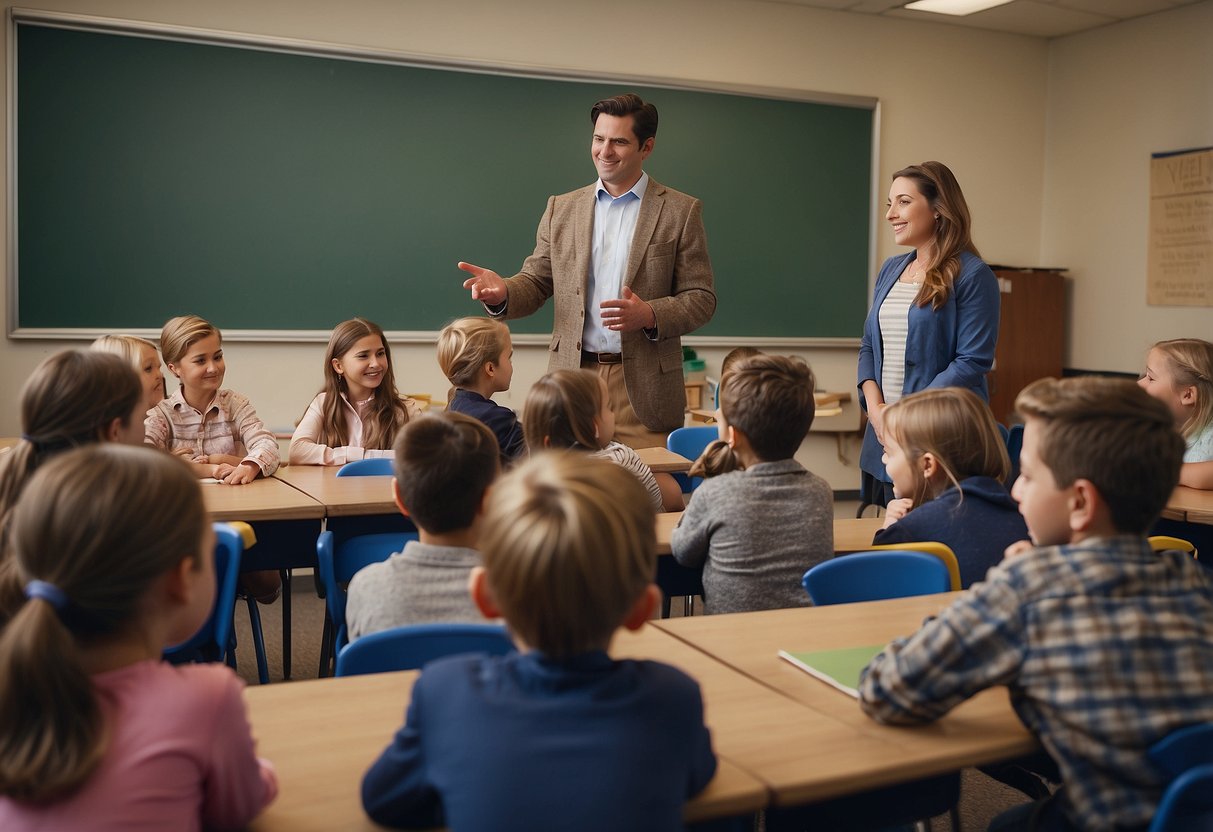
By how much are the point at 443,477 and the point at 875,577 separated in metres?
0.86

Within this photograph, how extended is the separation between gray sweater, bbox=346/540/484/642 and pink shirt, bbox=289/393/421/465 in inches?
76.3

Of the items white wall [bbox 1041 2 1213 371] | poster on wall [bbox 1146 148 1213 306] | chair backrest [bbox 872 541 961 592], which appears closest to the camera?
chair backrest [bbox 872 541 961 592]

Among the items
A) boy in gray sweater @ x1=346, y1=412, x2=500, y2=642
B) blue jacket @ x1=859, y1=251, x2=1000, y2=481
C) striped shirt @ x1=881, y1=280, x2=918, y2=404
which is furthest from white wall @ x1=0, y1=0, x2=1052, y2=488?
boy in gray sweater @ x1=346, y1=412, x2=500, y2=642

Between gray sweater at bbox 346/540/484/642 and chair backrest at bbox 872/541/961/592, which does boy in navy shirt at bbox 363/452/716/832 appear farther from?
chair backrest at bbox 872/541/961/592

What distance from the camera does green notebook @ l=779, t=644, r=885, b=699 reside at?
1.55 metres

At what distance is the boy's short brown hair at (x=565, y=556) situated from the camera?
3.63 ft

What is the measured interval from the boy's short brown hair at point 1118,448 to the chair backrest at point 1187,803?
0.31 metres

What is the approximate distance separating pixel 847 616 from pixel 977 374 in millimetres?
1847

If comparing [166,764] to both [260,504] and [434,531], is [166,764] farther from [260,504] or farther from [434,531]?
[260,504]

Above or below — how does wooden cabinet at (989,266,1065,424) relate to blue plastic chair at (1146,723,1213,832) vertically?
above

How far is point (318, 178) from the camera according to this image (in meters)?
5.43

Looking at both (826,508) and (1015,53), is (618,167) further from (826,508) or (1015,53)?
(1015,53)

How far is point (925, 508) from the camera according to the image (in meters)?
2.37

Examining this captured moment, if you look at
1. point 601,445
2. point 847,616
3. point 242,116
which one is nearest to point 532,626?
point 847,616
